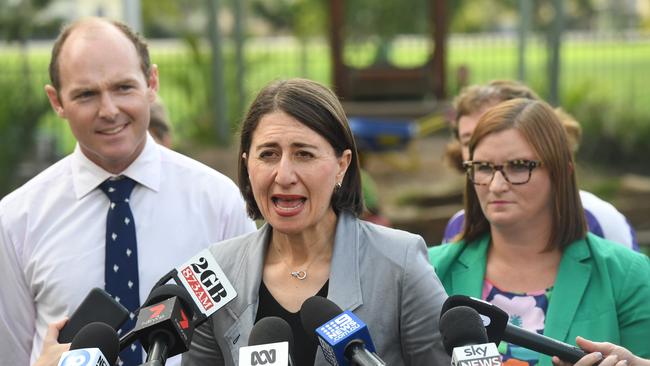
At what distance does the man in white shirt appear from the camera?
3.49 metres

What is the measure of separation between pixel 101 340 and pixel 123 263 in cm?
99

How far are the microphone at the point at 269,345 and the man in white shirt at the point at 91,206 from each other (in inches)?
43.0

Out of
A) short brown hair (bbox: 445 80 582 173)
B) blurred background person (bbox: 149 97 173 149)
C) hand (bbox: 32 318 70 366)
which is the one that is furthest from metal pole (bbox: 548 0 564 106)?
hand (bbox: 32 318 70 366)

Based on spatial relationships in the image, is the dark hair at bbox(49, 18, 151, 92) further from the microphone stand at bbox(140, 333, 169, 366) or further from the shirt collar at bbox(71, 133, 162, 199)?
the microphone stand at bbox(140, 333, 169, 366)

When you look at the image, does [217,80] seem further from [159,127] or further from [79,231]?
[79,231]

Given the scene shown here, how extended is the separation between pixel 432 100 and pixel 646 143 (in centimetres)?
371

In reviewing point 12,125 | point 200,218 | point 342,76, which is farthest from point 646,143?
point 200,218

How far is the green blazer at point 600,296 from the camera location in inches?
129

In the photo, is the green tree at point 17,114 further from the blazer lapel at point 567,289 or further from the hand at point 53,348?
the blazer lapel at point 567,289

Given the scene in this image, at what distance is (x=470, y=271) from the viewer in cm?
358

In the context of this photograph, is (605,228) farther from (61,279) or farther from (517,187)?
(61,279)

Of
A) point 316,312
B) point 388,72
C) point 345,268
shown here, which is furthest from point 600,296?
point 388,72

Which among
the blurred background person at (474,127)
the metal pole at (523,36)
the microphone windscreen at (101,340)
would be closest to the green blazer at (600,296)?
the blurred background person at (474,127)

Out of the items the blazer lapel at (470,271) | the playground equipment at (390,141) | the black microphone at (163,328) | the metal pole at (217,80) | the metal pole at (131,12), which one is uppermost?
the metal pole at (131,12)
